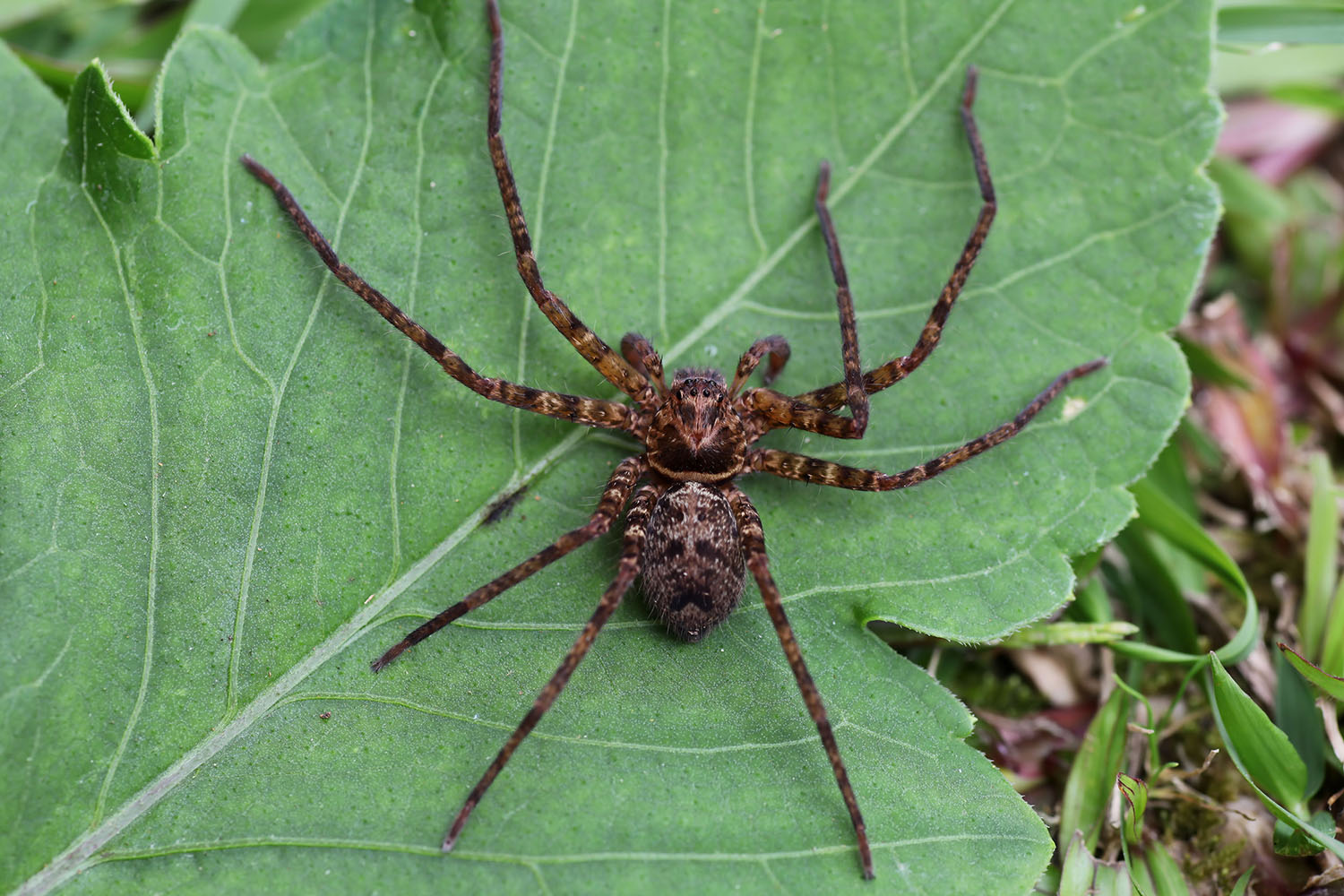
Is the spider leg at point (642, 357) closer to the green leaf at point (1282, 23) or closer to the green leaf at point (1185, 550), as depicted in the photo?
the green leaf at point (1185, 550)

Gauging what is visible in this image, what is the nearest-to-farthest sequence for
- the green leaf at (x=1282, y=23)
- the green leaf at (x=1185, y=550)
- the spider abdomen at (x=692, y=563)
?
1. the spider abdomen at (x=692, y=563)
2. the green leaf at (x=1185, y=550)
3. the green leaf at (x=1282, y=23)

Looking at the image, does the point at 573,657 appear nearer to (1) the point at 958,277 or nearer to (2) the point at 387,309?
(2) the point at 387,309

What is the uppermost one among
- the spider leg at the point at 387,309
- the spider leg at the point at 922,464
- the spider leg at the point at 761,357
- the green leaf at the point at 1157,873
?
the spider leg at the point at 387,309

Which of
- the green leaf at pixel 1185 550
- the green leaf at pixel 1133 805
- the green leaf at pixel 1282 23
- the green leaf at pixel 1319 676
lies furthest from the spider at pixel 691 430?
the green leaf at pixel 1282 23

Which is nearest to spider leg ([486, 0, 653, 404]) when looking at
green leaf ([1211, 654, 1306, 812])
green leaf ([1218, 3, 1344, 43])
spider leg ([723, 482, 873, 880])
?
spider leg ([723, 482, 873, 880])

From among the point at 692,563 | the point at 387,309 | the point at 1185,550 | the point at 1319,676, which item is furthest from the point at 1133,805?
the point at 387,309

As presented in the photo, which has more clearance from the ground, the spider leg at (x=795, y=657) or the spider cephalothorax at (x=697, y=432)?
the spider cephalothorax at (x=697, y=432)

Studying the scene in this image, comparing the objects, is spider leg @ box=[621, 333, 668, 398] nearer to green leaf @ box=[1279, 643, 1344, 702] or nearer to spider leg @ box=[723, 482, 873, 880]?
spider leg @ box=[723, 482, 873, 880]

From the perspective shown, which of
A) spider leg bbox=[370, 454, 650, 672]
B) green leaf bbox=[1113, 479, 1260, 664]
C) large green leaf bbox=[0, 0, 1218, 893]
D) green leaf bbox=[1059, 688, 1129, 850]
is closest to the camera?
large green leaf bbox=[0, 0, 1218, 893]
